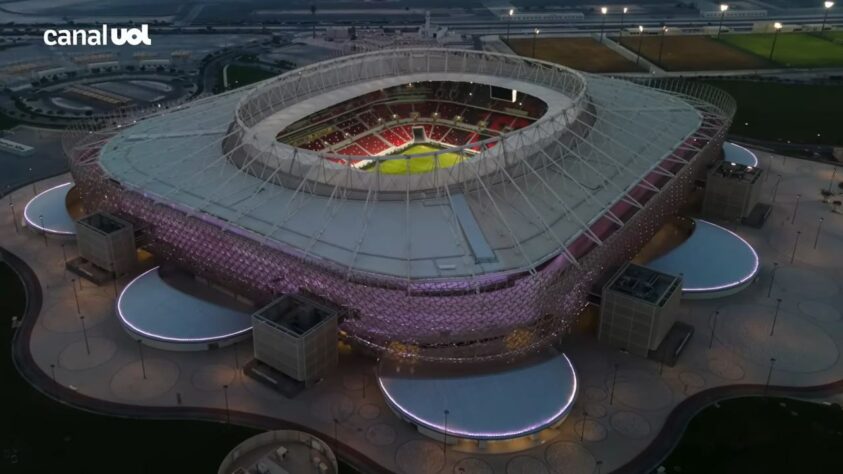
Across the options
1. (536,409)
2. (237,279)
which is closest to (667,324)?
(536,409)

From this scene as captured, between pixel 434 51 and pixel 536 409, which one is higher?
pixel 434 51

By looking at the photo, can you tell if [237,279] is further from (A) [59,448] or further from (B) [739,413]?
(B) [739,413]

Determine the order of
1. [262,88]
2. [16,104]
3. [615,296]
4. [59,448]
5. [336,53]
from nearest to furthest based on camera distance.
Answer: [59,448]
[615,296]
[262,88]
[16,104]
[336,53]

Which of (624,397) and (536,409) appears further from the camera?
(624,397)

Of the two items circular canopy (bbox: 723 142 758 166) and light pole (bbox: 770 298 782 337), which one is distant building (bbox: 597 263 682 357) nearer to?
light pole (bbox: 770 298 782 337)

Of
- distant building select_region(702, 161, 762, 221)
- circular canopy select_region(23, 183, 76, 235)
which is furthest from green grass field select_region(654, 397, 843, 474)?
circular canopy select_region(23, 183, 76, 235)

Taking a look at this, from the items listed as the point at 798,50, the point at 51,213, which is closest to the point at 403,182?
the point at 51,213
